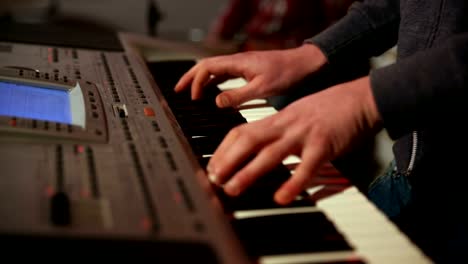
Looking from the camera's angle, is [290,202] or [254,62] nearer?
[290,202]

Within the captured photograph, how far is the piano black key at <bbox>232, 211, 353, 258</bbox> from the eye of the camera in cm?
62

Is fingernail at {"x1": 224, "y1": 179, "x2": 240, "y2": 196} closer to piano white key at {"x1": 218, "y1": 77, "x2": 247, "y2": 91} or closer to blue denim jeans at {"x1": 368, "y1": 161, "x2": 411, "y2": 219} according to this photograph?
blue denim jeans at {"x1": 368, "y1": 161, "x2": 411, "y2": 219}

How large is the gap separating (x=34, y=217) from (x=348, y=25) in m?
0.80

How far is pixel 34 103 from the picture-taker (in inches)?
33.6

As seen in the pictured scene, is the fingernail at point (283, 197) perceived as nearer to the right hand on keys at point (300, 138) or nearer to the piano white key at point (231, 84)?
the right hand on keys at point (300, 138)

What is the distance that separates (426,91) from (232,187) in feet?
0.87

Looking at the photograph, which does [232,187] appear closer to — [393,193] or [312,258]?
[312,258]

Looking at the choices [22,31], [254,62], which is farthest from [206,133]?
[22,31]

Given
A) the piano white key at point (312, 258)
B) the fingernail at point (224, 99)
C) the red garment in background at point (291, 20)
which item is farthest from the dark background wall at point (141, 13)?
the piano white key at point (312, 258)

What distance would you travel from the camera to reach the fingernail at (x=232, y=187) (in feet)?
2.18

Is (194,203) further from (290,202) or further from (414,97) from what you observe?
(414,97)

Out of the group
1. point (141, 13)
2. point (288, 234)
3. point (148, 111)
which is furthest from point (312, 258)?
point (141, 13)

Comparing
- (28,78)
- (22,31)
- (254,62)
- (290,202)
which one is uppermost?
(22,31)

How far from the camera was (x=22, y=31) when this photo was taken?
137cm
